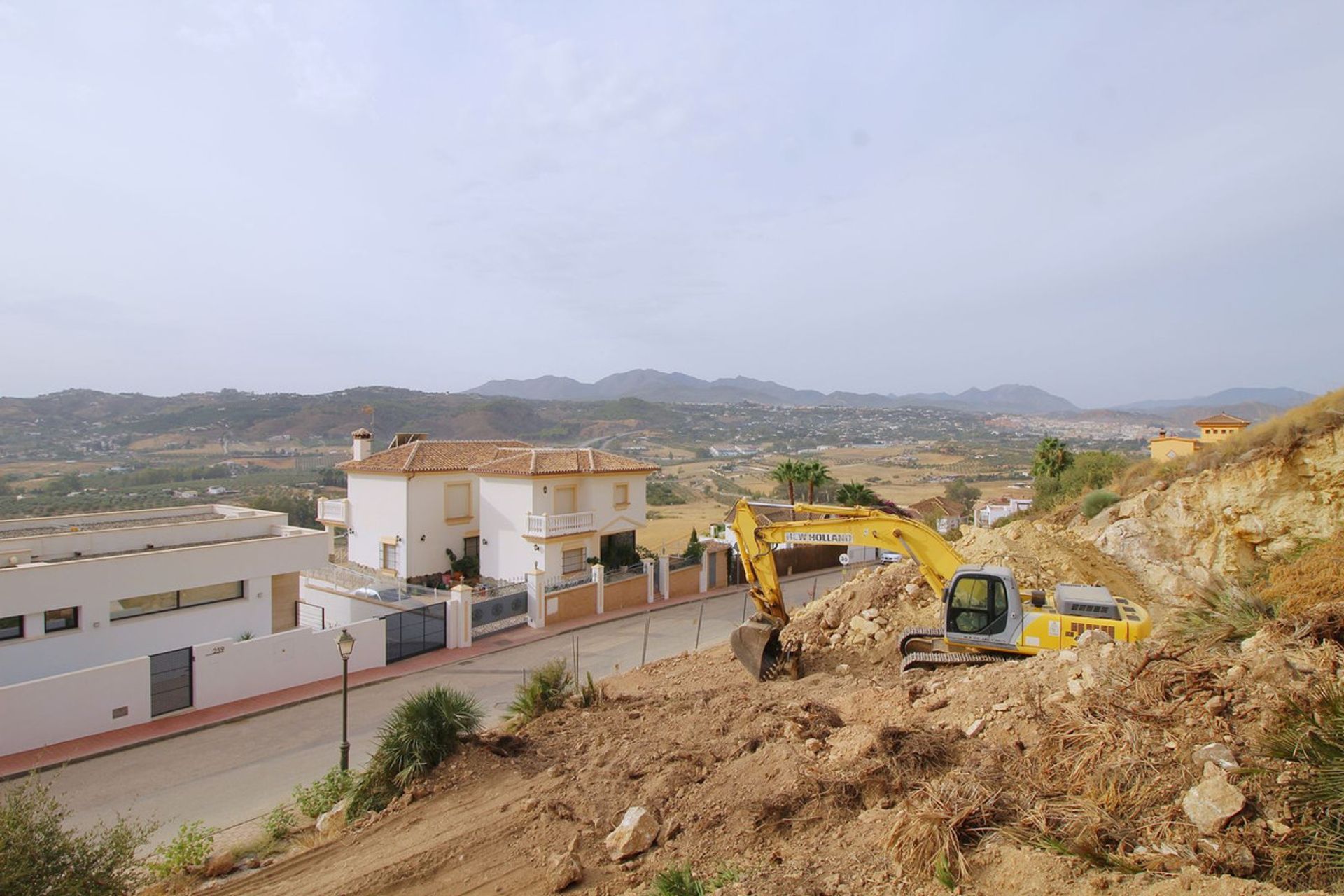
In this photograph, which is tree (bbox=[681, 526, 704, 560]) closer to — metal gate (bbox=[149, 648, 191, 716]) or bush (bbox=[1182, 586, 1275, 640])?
metal gate (bbox=[149, 648, 191, 716])

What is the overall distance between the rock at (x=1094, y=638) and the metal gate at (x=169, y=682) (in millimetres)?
16335

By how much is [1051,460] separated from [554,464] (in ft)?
82.2

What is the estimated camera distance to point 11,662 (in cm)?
1498

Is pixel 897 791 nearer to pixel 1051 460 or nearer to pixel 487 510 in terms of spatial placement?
pixel 487 510

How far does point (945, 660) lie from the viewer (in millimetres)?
11414

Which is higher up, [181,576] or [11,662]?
[181,576]

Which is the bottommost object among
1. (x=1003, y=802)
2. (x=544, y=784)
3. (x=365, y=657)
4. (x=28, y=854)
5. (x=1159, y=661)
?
(x=365, y=657)

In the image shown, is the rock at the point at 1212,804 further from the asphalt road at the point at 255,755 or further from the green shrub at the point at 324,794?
the asphalt road at the point at 255,755


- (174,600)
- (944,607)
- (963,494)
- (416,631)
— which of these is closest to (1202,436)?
(963,494)

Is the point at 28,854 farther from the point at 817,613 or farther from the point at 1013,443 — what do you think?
the point at 1013,443

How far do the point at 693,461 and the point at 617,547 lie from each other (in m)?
82.0

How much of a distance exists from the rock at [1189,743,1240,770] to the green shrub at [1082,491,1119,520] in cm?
1674

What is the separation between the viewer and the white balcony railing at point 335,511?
94.4 ft

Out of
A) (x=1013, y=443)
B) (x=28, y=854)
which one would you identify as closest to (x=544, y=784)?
(x=28, y=854)
